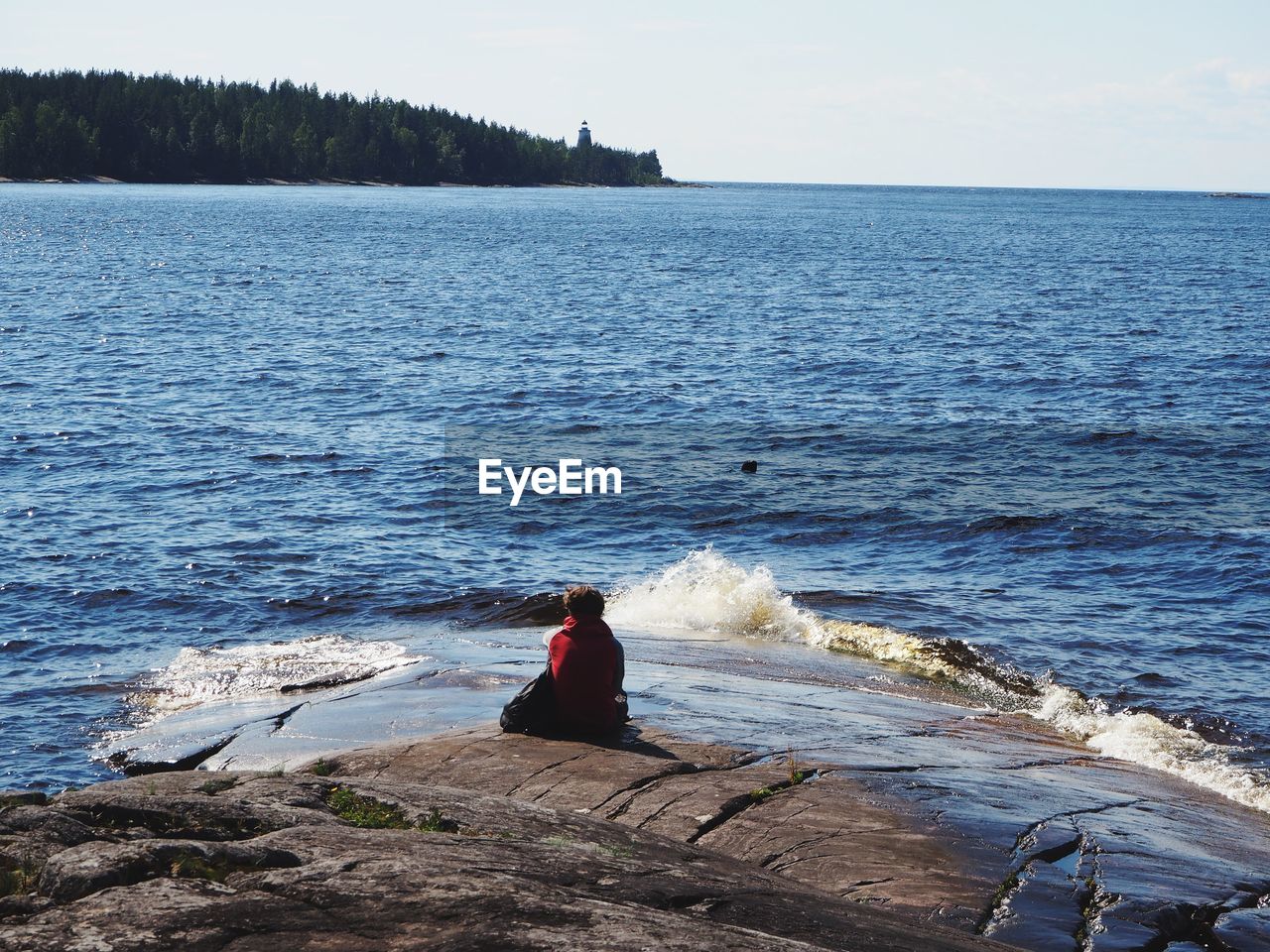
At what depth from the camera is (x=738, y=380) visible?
1699 inches

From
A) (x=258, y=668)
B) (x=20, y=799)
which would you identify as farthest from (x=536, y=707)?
(x=258, y=668)

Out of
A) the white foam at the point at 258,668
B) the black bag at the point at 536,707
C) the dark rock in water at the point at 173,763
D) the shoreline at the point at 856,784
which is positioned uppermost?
the black bag at the point at 536,707

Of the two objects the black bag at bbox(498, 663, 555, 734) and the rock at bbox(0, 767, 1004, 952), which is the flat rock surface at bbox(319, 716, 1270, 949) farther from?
the rock at bbox(0, 767, 1004, 952)

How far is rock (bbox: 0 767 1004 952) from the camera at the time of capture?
5.81m

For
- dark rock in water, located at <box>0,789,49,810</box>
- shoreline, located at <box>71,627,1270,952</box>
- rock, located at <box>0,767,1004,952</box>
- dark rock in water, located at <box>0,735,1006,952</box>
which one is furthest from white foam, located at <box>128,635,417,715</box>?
dark rock in water, located at <box>0,789,49,810</box>

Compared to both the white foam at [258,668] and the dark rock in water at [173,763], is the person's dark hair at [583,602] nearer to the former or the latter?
the dark rock in water at [173,763]

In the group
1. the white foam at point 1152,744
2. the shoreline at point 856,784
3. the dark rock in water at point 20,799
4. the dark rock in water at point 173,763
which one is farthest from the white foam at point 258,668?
the white foam at point 1152,744

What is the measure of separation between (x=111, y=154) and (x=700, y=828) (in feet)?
687

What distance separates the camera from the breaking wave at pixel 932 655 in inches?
575

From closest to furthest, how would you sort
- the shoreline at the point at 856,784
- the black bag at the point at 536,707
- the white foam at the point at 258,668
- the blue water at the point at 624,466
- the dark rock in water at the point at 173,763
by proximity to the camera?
the shoreline at the point at 856,784, the black bag at the point at 536,707, the dark rock in water at the point at 173,763, the white foam at the point at 258,668, the blue water at the point at 624,466

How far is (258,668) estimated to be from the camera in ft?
56.4

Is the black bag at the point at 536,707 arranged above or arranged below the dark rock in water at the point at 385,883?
below

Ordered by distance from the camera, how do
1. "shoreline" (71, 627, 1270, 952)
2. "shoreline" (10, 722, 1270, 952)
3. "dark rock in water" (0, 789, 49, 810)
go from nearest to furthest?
"shoreline" (10, 722, 1270, 952)
"dark rock in water" (0, 789, 49, 810)
"shoreline" (71, 627, 1270, 952)

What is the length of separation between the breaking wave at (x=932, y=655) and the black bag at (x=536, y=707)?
23.5 ft
